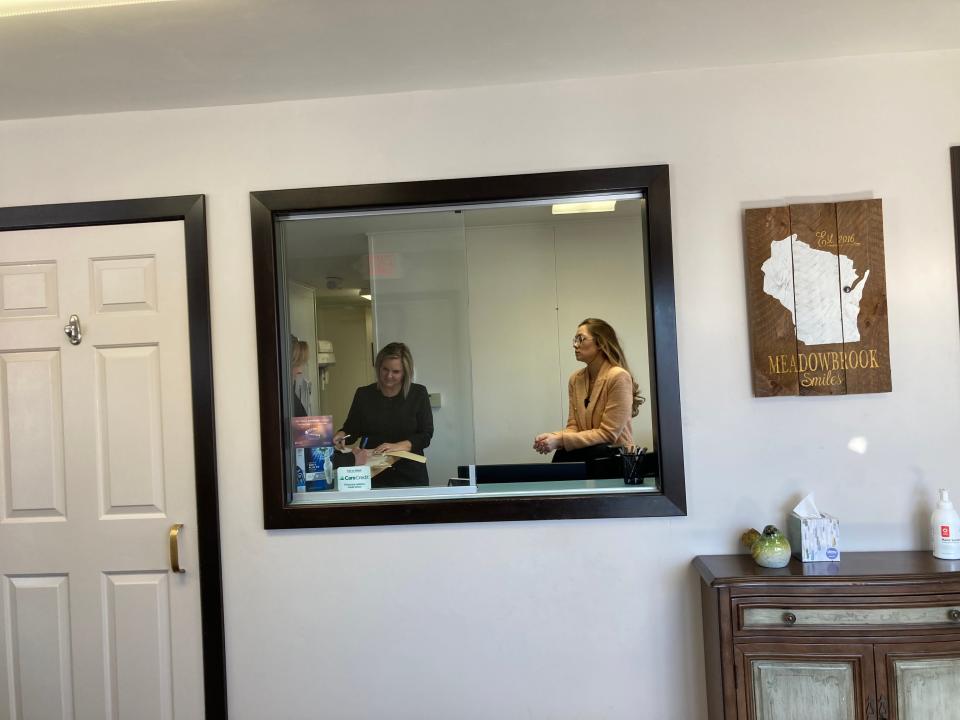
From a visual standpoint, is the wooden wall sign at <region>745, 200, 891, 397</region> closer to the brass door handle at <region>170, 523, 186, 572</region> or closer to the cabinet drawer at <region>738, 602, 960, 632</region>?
the cabinet drawer at <region>738, 602, 960, 632</region>

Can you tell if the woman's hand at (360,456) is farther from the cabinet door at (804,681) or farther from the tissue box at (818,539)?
the tissue box at (818,539)

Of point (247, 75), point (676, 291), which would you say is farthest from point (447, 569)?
point (247, 75)

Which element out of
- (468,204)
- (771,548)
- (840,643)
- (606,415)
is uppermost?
(468,204)

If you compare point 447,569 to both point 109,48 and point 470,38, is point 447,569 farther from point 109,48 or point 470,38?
point 109,48

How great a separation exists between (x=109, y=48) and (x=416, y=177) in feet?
3.29

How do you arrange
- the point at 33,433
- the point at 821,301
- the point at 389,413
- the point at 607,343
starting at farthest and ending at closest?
1. the point at 607,343
2. the point at 389,413
3. the point at 33,433
4. the point at 821,301

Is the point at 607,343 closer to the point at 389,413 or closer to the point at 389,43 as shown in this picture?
the point at 389,413

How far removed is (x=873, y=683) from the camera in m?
1.98

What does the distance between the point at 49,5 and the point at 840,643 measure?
2845 mm

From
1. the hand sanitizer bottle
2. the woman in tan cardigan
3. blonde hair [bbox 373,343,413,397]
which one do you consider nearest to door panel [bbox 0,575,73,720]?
blonde hair [bbox 373,343,413,397]

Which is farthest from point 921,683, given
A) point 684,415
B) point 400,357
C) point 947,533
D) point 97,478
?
point 97,478

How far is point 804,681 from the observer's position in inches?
78.9

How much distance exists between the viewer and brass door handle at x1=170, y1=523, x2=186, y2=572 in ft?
7.86

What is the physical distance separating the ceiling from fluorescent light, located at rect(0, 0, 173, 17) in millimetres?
22
